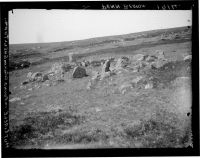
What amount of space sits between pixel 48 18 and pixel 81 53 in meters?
0.98

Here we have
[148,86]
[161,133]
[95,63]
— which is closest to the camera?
[161,133]

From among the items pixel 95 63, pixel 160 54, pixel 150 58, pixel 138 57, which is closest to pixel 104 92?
pixel 95 63

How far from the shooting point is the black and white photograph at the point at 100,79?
6484 mm

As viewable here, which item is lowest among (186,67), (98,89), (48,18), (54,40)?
(98,89)

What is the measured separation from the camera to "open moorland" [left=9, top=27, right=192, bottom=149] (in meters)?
6.48

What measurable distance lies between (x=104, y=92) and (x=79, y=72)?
67 centimetres

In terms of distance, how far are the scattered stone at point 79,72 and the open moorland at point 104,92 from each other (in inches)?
0.8

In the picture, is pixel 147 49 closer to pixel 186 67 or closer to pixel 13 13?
pixel 186 67

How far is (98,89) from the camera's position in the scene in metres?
6.61

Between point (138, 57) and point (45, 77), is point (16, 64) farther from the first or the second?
point (138, 57)

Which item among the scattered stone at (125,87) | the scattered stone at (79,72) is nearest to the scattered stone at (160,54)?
the scattered stone at (125,87)

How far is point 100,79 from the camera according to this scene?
6652mm

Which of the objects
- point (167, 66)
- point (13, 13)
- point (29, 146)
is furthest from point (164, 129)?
point (13, 13)

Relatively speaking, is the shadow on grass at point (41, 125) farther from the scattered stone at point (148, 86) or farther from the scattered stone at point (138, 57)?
the scattered stone at point (138, 57)
